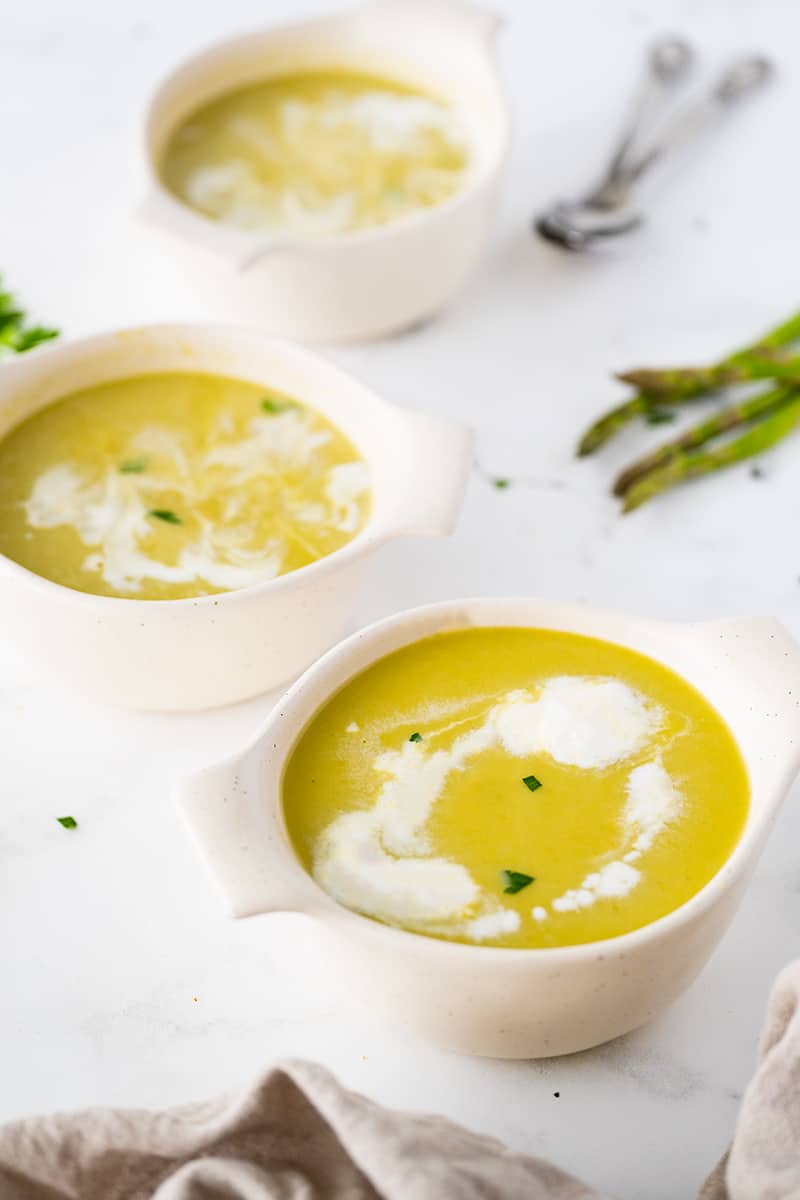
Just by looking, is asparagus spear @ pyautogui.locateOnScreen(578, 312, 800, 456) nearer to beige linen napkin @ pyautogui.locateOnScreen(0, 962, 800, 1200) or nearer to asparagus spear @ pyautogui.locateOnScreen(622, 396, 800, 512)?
asparagus spear @ pyautogui.locateOnScreen(622, 396, 800, 512)

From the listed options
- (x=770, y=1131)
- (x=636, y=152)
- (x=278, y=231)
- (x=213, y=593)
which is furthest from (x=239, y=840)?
(x=636, y=152)

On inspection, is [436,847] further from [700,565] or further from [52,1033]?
[700,565]

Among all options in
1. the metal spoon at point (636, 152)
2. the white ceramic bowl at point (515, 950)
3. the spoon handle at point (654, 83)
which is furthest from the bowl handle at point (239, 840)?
the spoon handle at point (654, 83)

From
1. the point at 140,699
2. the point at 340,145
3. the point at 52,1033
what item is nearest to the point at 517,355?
the point at 340,145

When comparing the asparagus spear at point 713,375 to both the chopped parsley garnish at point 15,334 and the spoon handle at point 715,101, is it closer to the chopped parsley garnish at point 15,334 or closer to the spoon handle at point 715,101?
the spoon handle at point 715,101

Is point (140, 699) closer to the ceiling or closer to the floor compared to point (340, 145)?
closer to the floor

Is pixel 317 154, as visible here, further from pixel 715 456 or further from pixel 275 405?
pixel 715 456
